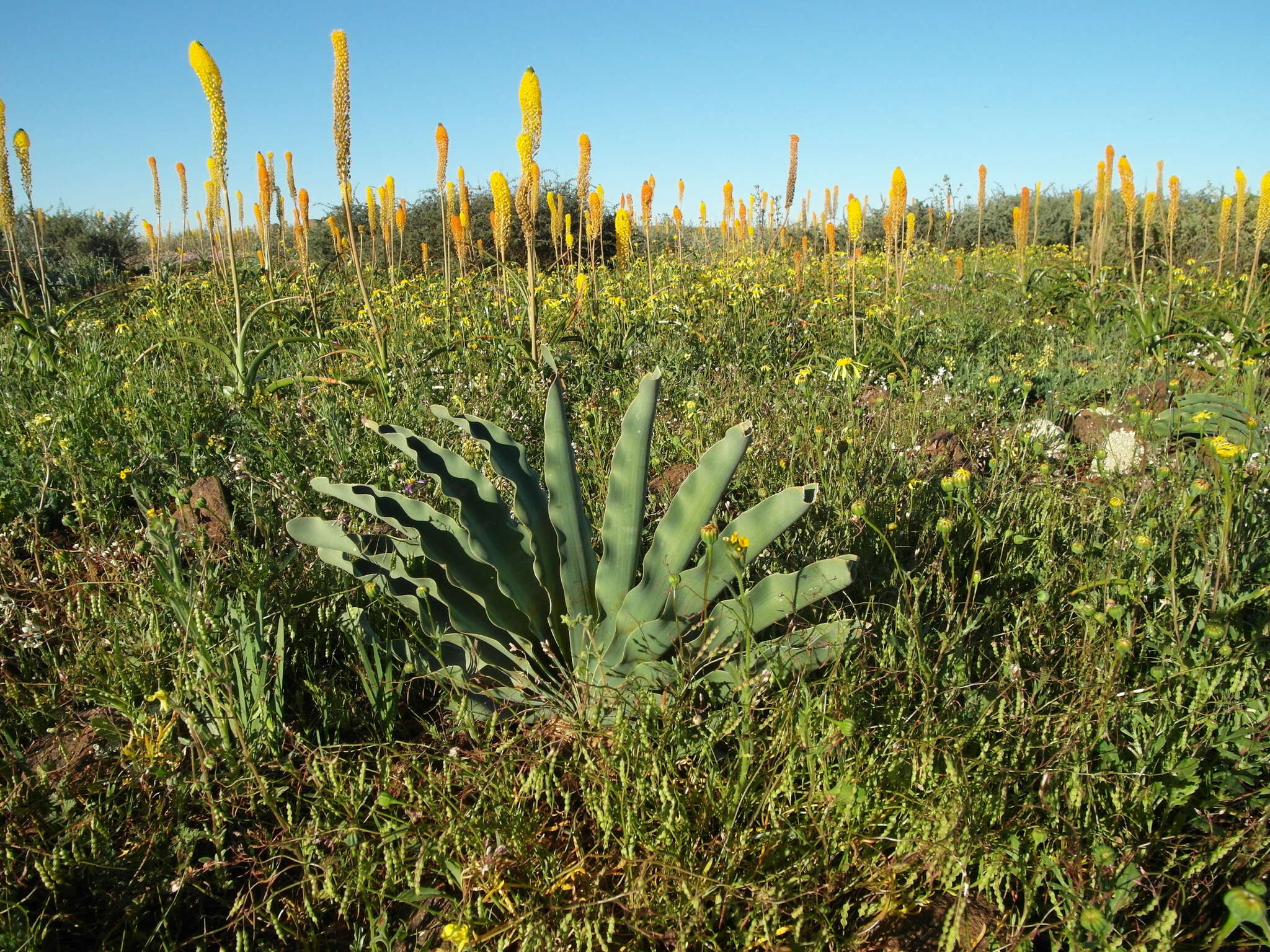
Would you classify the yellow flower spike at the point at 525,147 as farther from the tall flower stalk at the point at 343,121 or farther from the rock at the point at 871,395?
the rock at the point at 871,395

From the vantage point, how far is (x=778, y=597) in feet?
5.31

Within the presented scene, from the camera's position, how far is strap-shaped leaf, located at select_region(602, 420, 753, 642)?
5.42ft

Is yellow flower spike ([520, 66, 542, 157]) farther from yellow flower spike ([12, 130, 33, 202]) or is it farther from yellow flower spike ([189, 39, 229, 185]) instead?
yellow flower spike ([12, 130, 33, 202])

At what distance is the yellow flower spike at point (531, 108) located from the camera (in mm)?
3012

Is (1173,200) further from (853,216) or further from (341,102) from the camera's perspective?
(341,102)

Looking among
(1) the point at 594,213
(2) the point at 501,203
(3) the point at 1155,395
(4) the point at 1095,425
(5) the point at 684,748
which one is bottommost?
(5) the point at 684,748

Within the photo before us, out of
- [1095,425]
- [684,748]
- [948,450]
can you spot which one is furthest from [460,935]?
[1095,425]

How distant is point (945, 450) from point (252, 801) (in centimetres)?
271

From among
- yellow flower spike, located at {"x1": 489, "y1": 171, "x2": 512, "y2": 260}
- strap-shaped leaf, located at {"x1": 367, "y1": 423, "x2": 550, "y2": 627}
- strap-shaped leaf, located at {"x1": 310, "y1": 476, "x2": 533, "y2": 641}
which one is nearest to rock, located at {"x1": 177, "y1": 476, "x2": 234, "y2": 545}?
strap-shaped leaf, located at {"x1": 310, "y1": 476, "x2": 533, "y2": 641}

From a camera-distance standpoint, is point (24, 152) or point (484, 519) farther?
point (24, 152)

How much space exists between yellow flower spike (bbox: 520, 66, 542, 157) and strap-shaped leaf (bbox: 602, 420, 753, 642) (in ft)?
6.29

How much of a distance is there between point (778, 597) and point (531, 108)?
232 cm

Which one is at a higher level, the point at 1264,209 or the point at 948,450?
the point at 1264,209

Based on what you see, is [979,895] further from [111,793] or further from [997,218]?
[997,218]
